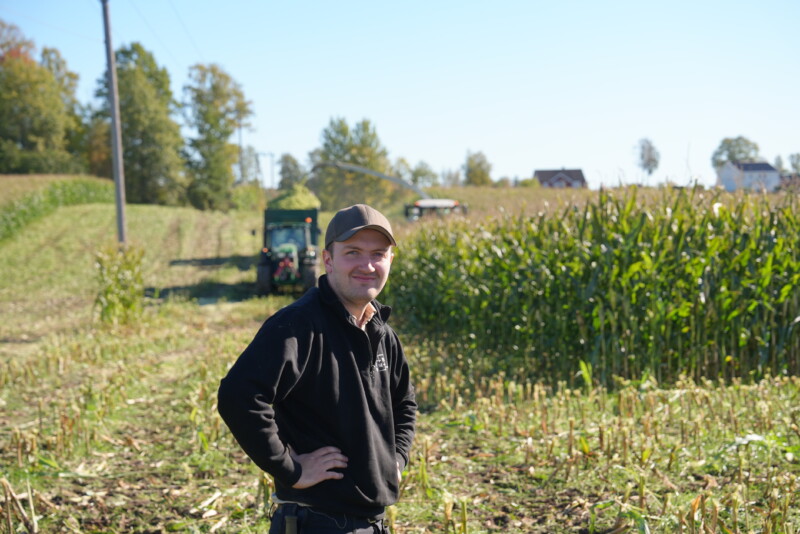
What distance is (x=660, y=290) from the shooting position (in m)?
7.06

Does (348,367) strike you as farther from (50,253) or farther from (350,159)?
(350,159)

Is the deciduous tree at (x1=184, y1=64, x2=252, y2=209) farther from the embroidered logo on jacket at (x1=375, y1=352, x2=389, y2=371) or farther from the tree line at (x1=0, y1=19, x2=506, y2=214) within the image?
the embroidered logo on jacket at (x1=375, y1=352, x2=389, y2=371)

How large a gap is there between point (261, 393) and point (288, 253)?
16065 mm

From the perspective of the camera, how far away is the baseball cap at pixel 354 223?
2.20 meters

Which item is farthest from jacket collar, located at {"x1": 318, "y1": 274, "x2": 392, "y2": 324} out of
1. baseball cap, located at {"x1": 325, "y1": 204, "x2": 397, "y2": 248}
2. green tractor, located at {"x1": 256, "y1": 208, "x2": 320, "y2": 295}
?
green tractor, located at {"x1": 256, "y1": 208, "x2": 320, "y2": 295}

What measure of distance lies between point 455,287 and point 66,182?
36.0 metres

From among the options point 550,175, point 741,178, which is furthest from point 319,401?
point 550,175

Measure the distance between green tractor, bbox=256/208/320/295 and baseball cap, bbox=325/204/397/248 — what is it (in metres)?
14.9

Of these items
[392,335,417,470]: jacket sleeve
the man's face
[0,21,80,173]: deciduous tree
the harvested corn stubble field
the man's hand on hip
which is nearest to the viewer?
the man's hand on hip

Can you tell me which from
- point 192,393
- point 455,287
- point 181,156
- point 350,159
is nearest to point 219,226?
point 181,156

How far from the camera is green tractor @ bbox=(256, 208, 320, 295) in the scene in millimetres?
17641

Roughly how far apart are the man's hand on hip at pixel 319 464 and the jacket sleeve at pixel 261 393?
0.07m

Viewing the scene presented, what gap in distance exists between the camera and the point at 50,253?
88.9 feet

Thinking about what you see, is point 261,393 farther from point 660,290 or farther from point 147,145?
point 147,145
